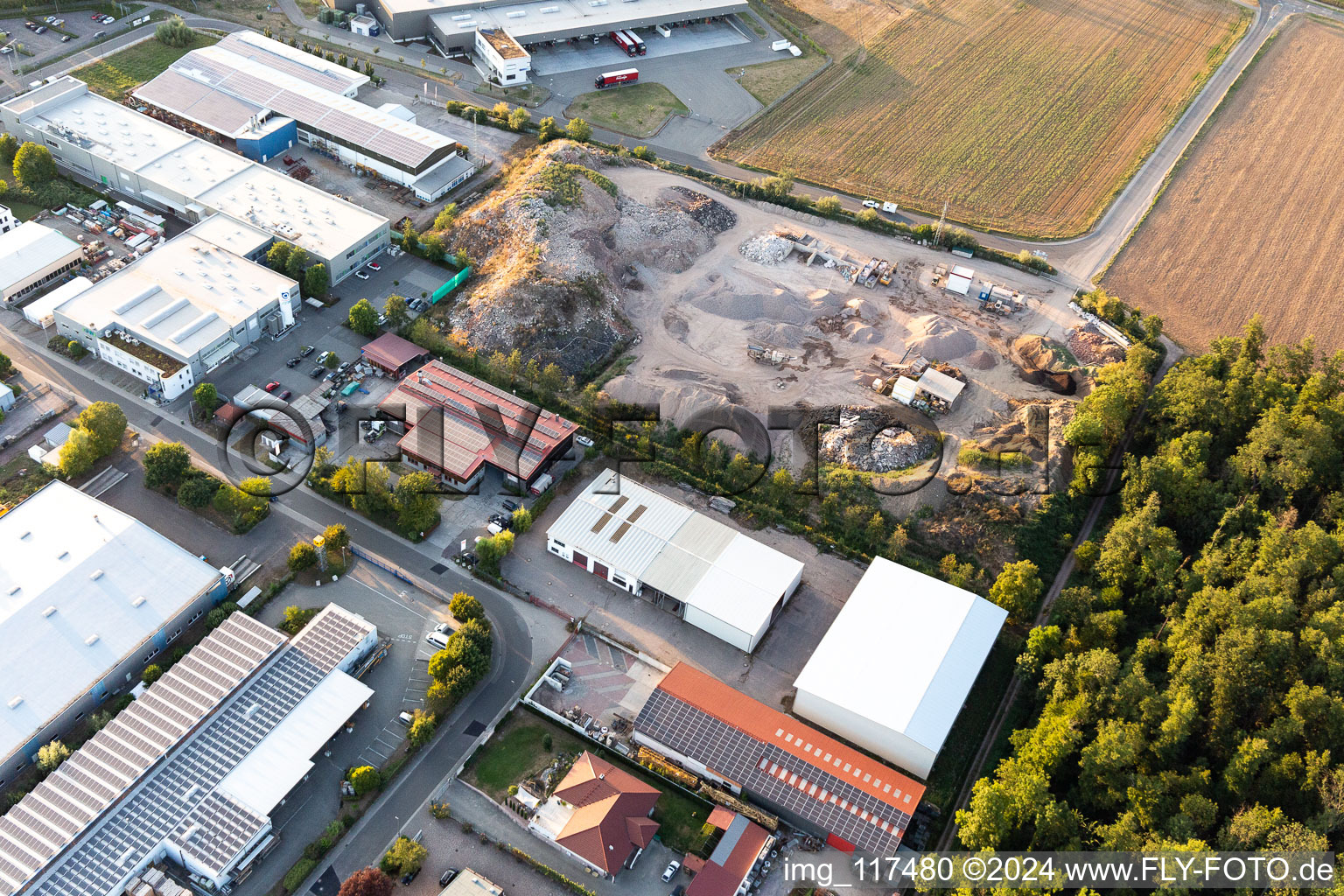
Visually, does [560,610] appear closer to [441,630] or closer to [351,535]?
[441,630]

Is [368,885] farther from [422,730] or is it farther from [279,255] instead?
[279,255]

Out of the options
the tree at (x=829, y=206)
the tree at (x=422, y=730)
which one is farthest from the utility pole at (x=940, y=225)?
the tree at (x=422, y=730)

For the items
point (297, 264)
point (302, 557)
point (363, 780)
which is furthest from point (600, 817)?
point (297, 264)

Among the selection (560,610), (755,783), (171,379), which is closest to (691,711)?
(755,783)

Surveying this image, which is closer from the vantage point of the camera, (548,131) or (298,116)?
(298,116)

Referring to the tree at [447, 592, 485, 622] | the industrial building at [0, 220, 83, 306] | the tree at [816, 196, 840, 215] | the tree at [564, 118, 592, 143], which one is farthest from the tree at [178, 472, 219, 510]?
the tree at [816, 196, 840, 215]

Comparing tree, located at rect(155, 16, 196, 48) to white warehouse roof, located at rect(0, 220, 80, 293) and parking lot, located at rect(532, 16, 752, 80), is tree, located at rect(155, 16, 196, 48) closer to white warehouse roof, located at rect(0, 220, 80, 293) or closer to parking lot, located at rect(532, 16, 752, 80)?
white warehouse roof, located at rect(0, 220, 80, 293)

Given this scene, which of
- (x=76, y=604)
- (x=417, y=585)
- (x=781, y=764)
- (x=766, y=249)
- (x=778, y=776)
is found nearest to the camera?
(x=778, y=776)
